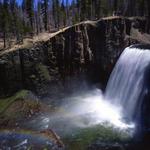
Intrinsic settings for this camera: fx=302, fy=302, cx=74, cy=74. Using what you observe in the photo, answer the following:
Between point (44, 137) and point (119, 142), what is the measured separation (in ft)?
24.8

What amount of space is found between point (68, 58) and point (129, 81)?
10.2m

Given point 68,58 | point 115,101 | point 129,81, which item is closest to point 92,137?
point 115,101

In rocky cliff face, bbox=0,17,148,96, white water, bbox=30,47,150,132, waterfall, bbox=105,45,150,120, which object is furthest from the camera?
rocky cliff face, bbox=0,17,148,96

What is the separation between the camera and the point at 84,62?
145 feet

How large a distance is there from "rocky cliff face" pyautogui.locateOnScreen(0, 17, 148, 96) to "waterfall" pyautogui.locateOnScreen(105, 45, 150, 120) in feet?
8.39

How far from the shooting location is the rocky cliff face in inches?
1687

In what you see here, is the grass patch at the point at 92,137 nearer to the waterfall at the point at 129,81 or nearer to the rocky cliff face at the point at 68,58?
the waterfall at the point at 129,81

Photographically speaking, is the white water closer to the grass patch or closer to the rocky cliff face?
the grass patch

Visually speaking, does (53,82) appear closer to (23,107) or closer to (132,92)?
(23,107)

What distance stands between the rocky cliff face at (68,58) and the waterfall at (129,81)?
2558 millimetres

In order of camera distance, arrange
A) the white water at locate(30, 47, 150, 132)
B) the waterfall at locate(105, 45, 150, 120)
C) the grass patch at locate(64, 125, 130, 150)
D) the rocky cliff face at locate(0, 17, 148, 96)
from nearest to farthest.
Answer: the grass patch at locate(64, 125, 130, 150) → the white water at locate(30, 47, 150, 132) → the waterfall at locate(105, 45, 150, 120) → the rocky cliff face at locate(0, 17, 148, 96)

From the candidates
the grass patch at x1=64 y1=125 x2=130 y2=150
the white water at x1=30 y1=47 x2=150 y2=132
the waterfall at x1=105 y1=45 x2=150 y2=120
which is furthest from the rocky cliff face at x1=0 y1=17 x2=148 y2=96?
the grass patch at x1=64 y1=125 x2=130 y2=150

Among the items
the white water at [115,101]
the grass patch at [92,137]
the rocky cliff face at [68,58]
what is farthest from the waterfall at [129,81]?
the grass patch at [92,137]

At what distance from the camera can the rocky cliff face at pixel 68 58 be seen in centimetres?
4284
